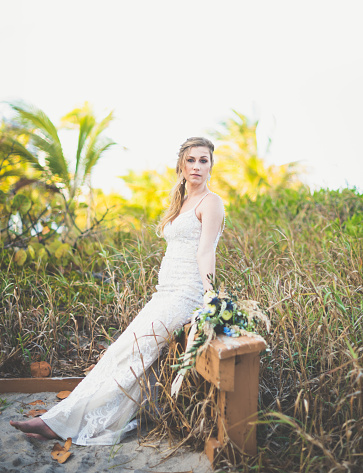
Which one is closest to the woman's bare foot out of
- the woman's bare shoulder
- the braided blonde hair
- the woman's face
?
the braided blonde hair

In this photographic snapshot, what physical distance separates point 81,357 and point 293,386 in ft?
6.07

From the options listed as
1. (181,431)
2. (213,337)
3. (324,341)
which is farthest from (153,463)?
(324,341)

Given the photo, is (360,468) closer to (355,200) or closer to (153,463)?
(153,463)

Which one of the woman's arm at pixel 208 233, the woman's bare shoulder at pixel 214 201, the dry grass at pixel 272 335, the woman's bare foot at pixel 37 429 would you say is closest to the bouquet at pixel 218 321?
the dry grass at pixel 272 335

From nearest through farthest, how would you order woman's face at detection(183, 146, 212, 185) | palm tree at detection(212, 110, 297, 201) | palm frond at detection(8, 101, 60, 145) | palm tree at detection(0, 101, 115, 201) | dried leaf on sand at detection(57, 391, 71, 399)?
woman's face at detection(183, 146, 212, 185), dried leaf on sand at detection(57, 391, 71, 399), palm tree at detection(0, 101, 115, 201), palm frond at detection(8, 101, 60, 145), palm tree at detection(212, 110, 297, 201)

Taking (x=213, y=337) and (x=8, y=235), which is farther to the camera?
→ (x=8, y=235)

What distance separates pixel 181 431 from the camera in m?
2.27

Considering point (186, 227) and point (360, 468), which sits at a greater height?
point (186, 227)

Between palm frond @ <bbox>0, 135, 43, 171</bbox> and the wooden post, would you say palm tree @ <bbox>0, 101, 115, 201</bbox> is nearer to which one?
palm frond @ <bbox>0, 135, 43, 171</bbox>

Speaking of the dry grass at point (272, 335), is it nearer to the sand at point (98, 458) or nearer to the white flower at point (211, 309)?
the sand at point (98, 458)

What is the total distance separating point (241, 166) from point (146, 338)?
34.1 ft

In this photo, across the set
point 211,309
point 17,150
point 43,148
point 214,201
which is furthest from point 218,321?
point 43,148

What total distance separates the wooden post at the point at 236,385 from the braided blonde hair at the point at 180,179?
1.20 meters

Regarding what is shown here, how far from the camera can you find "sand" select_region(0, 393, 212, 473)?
200 centimetres
